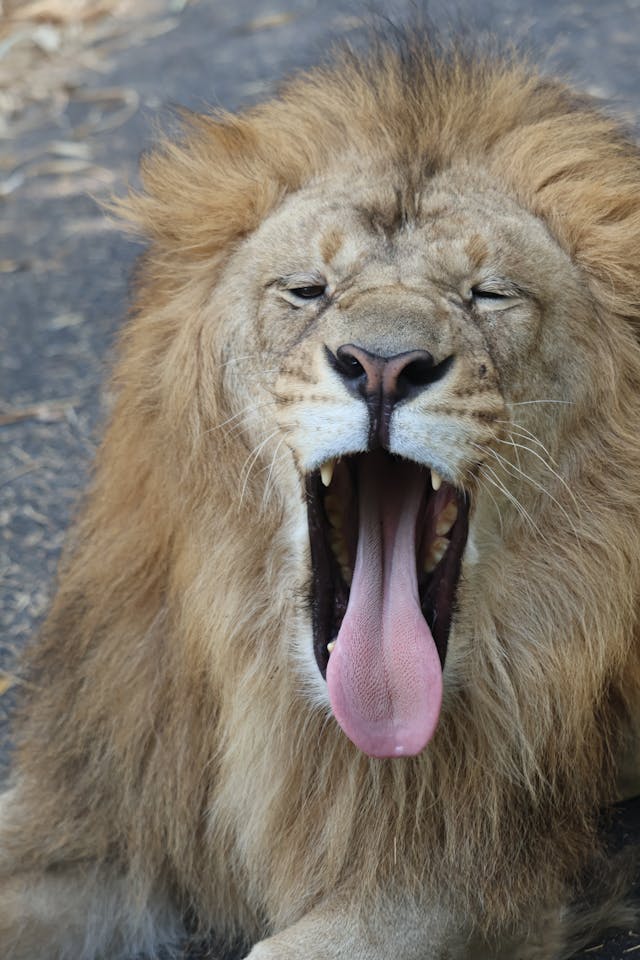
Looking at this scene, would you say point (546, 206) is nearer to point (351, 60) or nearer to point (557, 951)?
point (351, 60)

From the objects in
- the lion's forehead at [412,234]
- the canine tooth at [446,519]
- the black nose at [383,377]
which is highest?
the lion's forehead at [412,234]

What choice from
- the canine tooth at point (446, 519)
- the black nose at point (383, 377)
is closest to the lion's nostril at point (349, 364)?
the black nose at point (383, 377)

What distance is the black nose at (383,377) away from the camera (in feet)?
6.67

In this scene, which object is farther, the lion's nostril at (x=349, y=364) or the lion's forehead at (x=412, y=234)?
the lion's forehead at (x=412, y=234)

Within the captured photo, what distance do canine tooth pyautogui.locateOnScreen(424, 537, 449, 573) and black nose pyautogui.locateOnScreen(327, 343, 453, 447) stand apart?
38 centimetres

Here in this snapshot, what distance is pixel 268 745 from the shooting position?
96.0 inches

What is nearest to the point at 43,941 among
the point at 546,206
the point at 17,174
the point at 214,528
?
the point at 214,528

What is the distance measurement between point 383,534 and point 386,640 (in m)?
0.19

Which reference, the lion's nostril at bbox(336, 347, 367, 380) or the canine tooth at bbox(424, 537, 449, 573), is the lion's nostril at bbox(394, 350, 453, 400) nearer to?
the lion's nostril at bbox(336, 347, 367, 380)

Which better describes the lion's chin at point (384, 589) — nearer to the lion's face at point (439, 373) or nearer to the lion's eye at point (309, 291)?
the lion's face at point (439, 373)

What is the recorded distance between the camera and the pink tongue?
7.39 ft

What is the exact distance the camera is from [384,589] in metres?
2.35

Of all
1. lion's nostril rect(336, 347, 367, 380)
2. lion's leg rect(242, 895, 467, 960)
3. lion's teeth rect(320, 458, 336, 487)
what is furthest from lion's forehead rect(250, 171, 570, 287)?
lion's leg rect(242, 895, 467, 960)

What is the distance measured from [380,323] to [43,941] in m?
1.39
